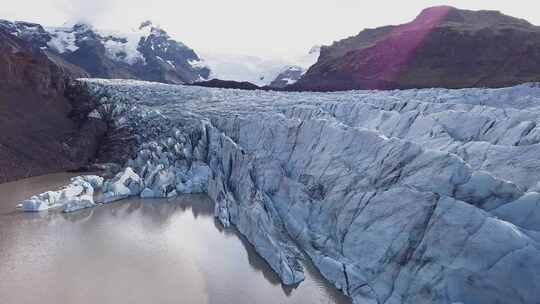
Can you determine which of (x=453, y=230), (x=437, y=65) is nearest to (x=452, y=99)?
(x=453, y=230)

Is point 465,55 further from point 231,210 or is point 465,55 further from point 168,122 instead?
point 231,210

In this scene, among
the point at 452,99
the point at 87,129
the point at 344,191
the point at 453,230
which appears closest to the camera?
the point at 453,230

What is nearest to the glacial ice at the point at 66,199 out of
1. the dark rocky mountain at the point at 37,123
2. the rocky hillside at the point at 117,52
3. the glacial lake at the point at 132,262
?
the glacial lake at the point at 132,262

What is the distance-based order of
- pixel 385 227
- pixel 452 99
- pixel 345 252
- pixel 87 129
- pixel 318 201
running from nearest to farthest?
1. pixel 385 227
2. pixel 345 252
3. pixel 318 201
4. pixel 452 99
5. pixel 87 129

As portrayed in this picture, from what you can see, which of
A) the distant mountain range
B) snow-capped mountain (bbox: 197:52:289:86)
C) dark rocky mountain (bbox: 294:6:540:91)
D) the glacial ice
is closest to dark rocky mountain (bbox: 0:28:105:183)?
the glacial ice

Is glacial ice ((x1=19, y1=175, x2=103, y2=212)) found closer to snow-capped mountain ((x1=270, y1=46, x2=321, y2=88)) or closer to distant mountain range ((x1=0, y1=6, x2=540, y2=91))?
distant mountain range ((x1=0, y1=6, x2=540, y2=91))

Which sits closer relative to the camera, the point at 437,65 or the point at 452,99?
the point at 452,99
